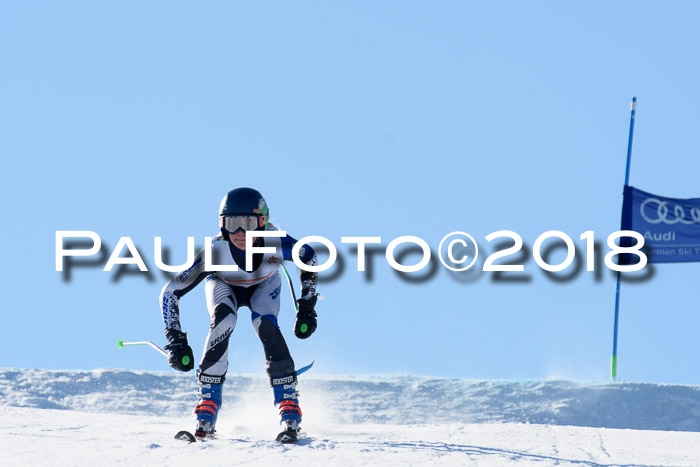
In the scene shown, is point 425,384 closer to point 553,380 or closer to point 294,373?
point 553,380

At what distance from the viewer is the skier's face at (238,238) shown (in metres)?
6.37

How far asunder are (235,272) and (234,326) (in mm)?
371

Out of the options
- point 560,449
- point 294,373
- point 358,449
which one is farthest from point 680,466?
point 294,373

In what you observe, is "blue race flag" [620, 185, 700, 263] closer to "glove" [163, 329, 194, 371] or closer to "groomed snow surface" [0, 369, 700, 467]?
"groomed snow surface" [0, 369, 700, 467]

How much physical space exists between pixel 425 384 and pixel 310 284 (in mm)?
6468

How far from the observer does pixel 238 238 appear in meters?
6.38

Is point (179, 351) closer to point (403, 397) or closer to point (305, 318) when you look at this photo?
point (305, 318)

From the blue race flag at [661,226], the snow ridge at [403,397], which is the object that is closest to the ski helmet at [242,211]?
the snow ridge at [403,397]

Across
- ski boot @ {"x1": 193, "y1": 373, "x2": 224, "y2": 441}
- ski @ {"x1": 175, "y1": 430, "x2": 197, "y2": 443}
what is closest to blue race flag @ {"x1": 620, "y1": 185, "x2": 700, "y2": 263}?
ski boot @ {"x1": 193, "y1": 373, "x2": 224, "y2": 441}

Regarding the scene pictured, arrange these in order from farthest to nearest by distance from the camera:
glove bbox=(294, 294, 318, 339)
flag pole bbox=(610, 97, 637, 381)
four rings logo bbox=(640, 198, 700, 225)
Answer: four rings logo bbox=(640, 198, 700, 225) → flag pole bbox=(610, 97, 637, 381) → glove bbox=(294, 294, 318, 339)

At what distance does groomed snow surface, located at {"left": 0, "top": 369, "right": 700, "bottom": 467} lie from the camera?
540 centimetres

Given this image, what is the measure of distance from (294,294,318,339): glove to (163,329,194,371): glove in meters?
0.72

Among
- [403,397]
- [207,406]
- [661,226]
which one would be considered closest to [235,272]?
[207,406]

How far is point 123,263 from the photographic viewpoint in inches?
293
